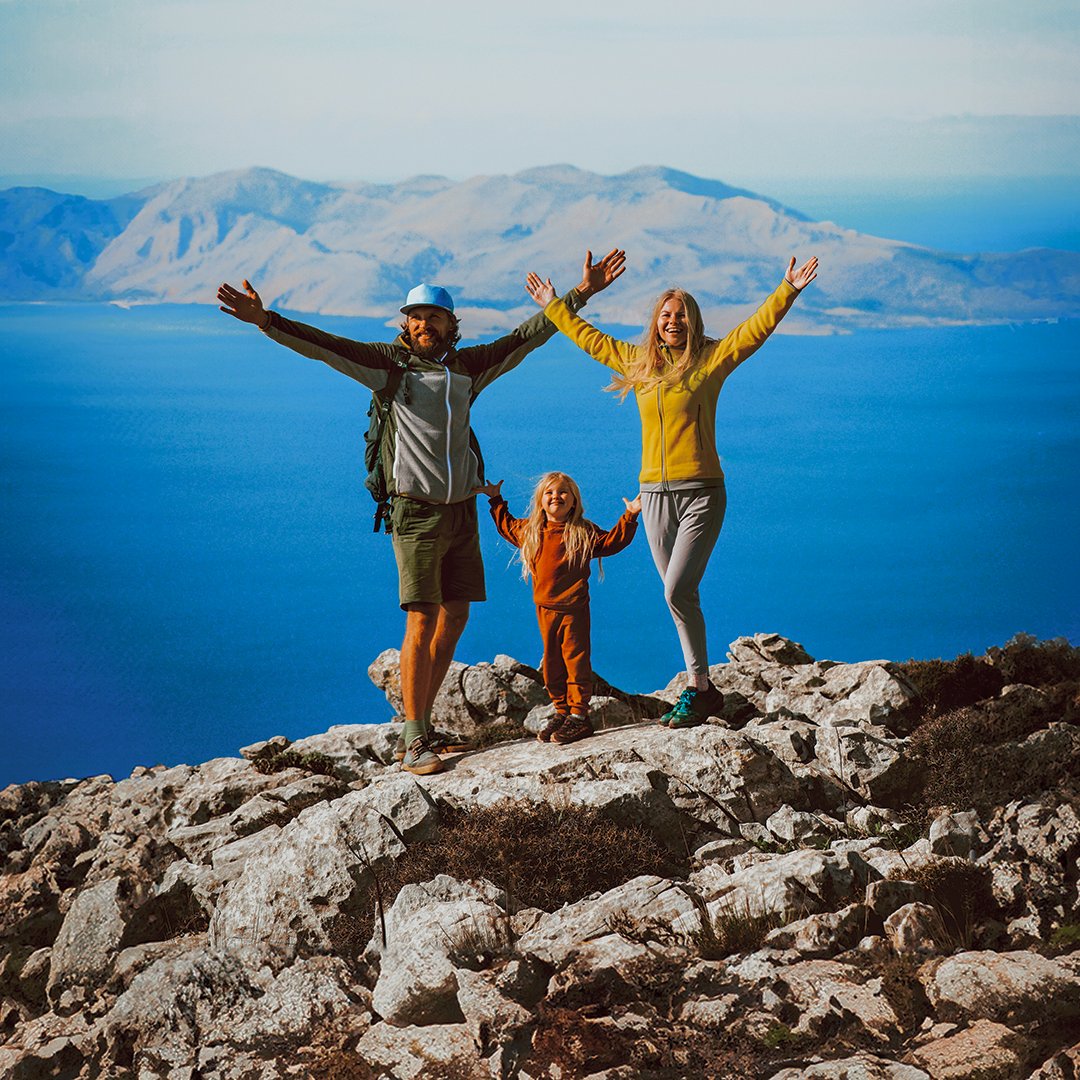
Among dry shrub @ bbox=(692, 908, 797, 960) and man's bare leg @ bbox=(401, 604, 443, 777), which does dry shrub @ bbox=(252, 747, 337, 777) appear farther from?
dry shrub @ bbox=(692, 908, 797, 960)

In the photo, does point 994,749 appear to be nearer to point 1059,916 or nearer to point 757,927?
point 1059,916

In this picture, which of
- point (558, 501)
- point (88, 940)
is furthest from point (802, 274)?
point (88, 940)

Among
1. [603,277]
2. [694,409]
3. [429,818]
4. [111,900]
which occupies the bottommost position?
[111,900]

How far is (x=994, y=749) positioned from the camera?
26.3ft

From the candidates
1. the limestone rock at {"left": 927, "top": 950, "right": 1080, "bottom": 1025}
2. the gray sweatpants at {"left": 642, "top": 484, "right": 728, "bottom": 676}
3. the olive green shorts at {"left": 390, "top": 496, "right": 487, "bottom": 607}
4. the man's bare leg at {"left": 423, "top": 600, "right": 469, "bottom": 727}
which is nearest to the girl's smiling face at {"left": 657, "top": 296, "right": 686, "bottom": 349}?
the gray sweatpants at {"left": 642, "top": 484, "right": 728, "bottom": 676}

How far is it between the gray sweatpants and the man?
1.17 meters

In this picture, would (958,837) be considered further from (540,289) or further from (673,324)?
(540,289)

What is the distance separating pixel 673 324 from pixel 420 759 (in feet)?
A: 10.3

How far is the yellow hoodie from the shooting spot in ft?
24.8

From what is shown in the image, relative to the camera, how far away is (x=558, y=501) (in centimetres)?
801

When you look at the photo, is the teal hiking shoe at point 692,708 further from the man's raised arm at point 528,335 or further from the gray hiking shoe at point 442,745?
the man's raised arm at point 528,335

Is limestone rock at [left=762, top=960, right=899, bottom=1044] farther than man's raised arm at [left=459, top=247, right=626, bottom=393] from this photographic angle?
No

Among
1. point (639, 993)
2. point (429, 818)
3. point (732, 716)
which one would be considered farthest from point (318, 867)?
point (732, 716)

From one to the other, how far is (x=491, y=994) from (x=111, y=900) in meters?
2.99
